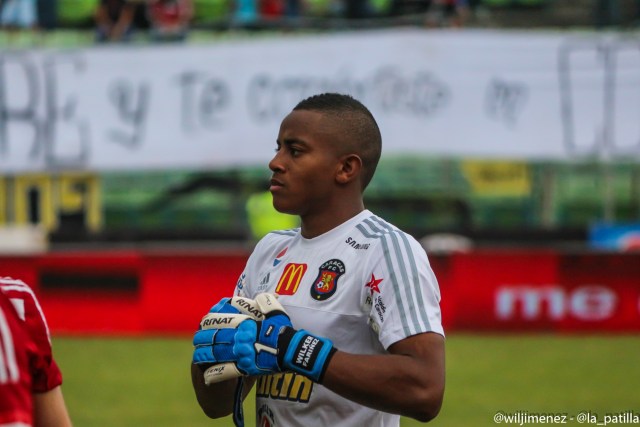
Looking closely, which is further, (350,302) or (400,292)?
(350,302)

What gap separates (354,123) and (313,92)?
1296cm

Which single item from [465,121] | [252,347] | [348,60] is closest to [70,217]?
[348,60]

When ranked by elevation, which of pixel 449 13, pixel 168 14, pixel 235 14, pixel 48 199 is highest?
pixel 449 13

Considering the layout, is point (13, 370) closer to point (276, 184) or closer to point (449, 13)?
point (276, 184)

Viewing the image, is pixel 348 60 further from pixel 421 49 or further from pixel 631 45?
pixel 631 45

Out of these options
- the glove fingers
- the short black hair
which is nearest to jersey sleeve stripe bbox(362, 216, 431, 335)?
the short black hair

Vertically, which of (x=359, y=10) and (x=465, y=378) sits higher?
(x=359, y=10)

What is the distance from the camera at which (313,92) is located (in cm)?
1680

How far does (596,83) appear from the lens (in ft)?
54.2

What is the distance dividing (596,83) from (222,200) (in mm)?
7156

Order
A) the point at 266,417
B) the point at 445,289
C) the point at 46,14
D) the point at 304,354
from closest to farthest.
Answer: the point at 304,354 < the point at 266,417 < the point at 445,289 < the point at 46,14

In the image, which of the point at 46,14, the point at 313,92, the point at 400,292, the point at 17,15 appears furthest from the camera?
the point at 46,14

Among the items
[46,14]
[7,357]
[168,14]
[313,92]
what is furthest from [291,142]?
[168,14]

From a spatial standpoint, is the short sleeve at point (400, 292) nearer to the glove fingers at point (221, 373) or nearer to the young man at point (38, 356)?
the glove fingers at point (221, 373)
